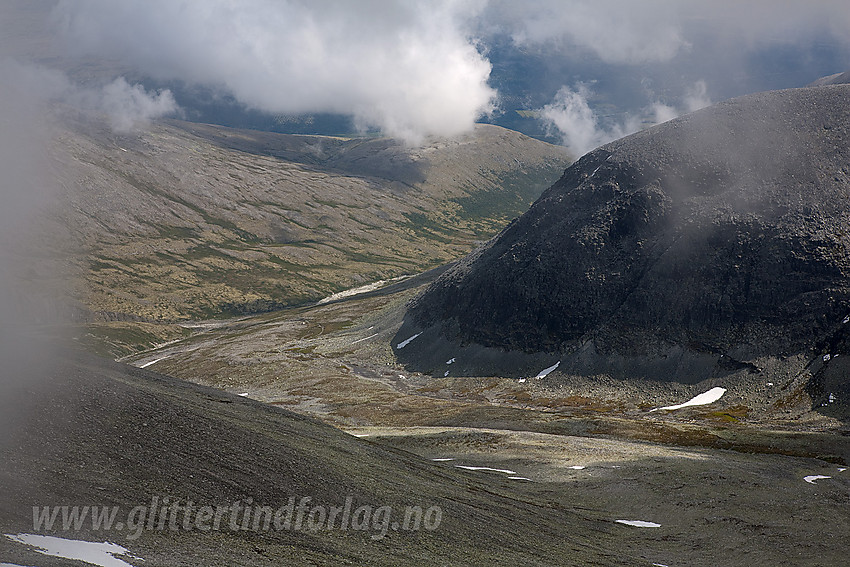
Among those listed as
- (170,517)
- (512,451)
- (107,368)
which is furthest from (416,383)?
(170,517)

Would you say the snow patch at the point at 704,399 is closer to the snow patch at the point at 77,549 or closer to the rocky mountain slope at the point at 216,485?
the rocky mountain slope at the point at 216,485

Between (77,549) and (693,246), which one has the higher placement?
(693,246)

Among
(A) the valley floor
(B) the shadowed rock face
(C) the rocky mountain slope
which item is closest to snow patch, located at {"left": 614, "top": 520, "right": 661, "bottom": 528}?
(A) the valley floor

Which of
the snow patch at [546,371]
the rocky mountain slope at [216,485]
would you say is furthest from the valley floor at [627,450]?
the rocky mountain slope at [216,485]

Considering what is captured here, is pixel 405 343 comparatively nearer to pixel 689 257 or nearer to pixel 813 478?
pixel 689 257

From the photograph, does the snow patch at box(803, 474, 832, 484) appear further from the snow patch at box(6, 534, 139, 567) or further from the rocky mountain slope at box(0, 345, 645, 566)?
the snow patch at box(6, 534, 139, 567)

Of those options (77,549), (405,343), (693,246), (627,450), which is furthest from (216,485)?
(405,343)
